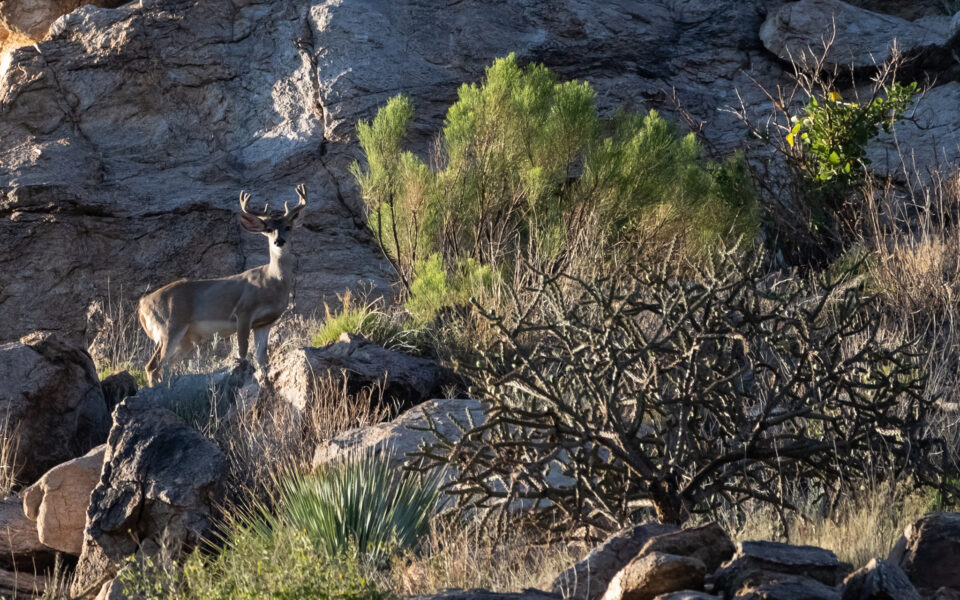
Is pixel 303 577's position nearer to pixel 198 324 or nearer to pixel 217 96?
pixel 198 324

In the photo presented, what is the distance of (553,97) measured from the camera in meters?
12.9

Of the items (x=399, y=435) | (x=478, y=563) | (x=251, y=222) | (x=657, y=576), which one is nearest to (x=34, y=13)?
(x=251, y=222)

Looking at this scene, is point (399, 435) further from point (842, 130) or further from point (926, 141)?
point (926, 141)

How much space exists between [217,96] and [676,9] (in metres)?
7.33

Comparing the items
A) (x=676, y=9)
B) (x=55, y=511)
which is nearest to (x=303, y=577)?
(x=55, y=511)

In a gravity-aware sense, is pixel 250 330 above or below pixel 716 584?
below

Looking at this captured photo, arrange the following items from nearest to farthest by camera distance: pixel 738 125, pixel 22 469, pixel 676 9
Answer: pixel 22 469 < pixel 738 125 < pixel 676 9

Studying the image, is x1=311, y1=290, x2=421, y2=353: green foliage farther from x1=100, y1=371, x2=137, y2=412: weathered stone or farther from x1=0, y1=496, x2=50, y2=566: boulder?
x1=0, y1=496, x2=50, y2=566: boulder

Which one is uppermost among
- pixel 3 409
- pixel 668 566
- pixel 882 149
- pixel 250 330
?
pixel 668 566

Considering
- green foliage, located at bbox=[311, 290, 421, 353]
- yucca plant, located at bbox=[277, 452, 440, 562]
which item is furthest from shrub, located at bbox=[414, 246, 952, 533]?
green foliage, located at bbox=[311, 290, 421, 353]

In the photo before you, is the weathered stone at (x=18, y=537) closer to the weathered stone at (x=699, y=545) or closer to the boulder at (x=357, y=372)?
the boulder at (x=357, y=372)

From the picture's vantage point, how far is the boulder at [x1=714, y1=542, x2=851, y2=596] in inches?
152

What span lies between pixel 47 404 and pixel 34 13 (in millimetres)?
10974

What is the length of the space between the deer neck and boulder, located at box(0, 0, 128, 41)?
728 cm
